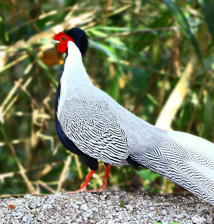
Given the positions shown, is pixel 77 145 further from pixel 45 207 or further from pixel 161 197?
pixel 161 197

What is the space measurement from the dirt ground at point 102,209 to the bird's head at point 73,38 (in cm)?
117

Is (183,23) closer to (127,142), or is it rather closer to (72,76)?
(72,76)

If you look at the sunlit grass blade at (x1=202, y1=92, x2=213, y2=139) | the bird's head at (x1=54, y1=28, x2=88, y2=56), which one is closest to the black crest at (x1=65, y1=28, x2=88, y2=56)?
the bird's head at (x1=54, y1=28, x2=88, y2=56)

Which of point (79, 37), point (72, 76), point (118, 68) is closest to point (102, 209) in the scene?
point (72, 76)

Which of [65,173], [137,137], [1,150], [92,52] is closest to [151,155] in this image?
[137,137]

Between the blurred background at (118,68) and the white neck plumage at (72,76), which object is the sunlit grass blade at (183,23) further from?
the white neck plumage at (72,76)

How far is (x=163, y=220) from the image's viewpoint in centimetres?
287

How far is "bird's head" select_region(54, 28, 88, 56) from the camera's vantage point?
136 inches

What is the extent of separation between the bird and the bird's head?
39cm

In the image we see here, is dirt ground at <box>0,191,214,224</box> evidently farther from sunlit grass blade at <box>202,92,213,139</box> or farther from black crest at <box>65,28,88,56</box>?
Answer: sunlit grass blade at <box>202,92,213,139</box>

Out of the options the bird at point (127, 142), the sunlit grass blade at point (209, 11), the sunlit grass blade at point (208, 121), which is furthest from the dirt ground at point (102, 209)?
the sunlit grass blade at point (209, 11)

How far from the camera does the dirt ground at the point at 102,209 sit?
9.19ft

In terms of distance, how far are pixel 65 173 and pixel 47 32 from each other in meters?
1.57

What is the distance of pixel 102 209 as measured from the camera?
2.93m
